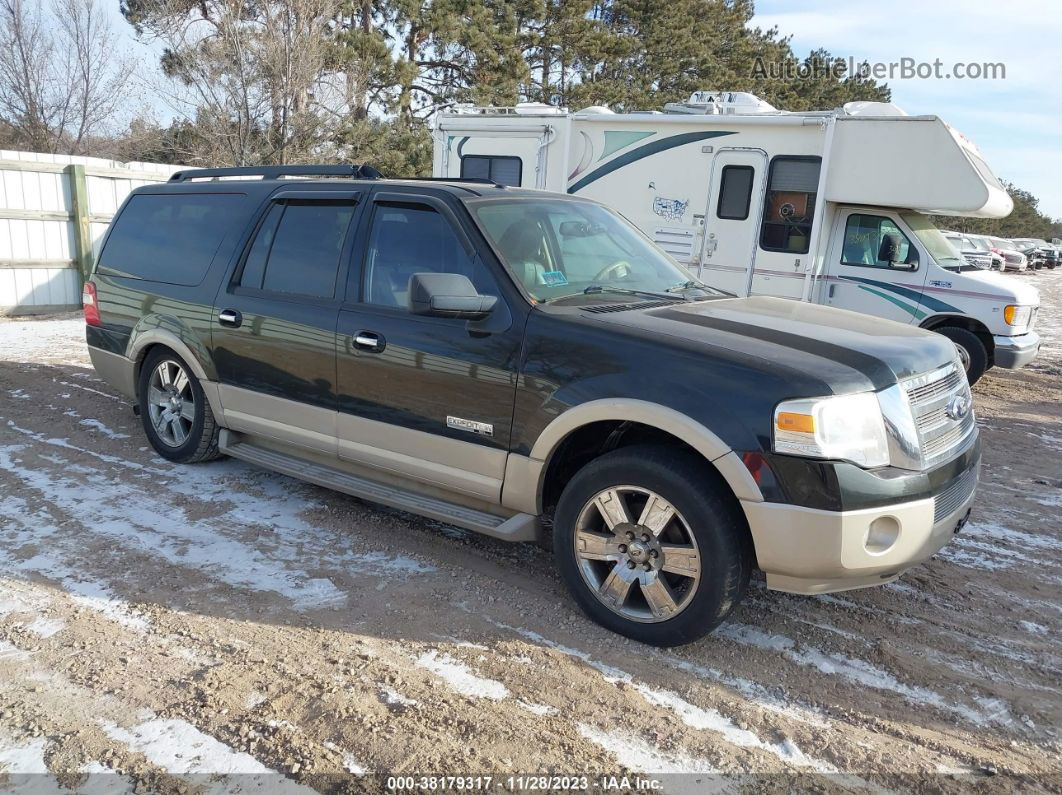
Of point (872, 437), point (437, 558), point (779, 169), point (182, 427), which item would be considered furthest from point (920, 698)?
point (779, 169)

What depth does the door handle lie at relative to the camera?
4.25 m

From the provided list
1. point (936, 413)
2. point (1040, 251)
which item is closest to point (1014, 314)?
point (936, 413)

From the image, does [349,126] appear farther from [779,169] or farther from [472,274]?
[472,274]

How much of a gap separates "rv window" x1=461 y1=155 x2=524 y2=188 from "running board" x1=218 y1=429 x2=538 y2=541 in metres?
7.36

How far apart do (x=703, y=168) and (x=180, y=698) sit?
8836 millimetres

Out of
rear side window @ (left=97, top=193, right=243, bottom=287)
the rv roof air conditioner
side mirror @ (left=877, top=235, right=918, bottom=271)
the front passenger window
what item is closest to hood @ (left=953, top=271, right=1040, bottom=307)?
side mirror @ (left=877, top=235, right=918, bottom=271)

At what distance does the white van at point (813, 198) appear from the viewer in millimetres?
9008

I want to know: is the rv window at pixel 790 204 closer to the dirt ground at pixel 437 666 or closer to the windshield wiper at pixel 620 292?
the dirt ground at pixel 437 666

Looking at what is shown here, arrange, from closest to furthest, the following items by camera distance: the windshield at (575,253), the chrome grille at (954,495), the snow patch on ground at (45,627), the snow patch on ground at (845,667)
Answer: the snow patch on ground at (845,667) → the chrome grille at (954,495) → the snow patch on ground at (45,627) → the windshield at (575,253)

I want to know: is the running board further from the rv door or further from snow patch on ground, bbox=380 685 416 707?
the rv door

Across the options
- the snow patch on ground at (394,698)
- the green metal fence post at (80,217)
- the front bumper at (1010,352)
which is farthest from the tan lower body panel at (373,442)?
the green metal fence post at (80,217)

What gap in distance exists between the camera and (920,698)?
128 inches

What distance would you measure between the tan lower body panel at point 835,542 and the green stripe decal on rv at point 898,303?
6.73 m

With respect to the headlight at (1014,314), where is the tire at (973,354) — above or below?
below
